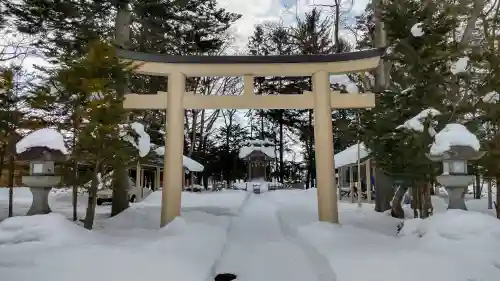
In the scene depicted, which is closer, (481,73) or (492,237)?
(492,237)

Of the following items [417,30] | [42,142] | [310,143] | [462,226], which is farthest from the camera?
[310,143]

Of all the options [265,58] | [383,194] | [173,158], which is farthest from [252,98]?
[383,194]

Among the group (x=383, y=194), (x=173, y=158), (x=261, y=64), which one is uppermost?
(x=261, y=64)

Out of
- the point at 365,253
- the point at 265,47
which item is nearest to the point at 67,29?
the point at 365,253

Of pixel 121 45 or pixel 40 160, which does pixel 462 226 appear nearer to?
pixel 40 160

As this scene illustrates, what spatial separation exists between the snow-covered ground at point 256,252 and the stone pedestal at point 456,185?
44 cm

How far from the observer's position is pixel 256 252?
753cm

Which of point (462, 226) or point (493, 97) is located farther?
point (493, 97)

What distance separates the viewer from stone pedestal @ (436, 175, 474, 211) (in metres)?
6.74

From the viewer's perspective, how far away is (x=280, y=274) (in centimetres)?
594

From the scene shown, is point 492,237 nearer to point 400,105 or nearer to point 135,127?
point 400,105

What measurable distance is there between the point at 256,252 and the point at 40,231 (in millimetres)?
3763

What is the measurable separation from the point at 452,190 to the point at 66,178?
7.78 m

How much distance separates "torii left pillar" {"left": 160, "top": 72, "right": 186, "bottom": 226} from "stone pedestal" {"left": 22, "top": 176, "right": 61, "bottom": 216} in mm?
2698
